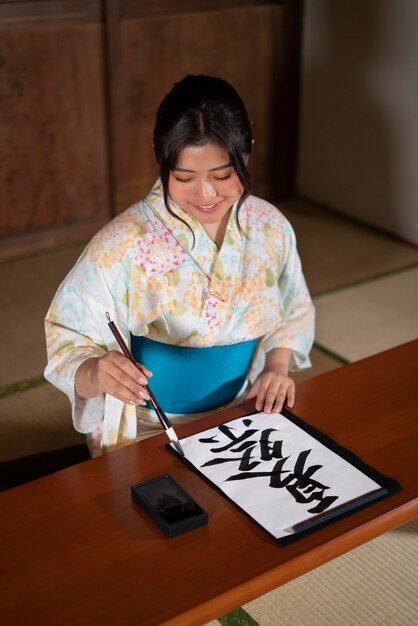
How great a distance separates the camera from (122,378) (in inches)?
62.2

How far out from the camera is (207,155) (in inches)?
67.9

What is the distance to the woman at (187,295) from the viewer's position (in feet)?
5.67

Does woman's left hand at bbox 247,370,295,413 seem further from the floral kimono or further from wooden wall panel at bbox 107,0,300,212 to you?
wooden wall panel at bbox 107,0,300,212

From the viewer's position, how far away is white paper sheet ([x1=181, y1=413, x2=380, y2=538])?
146 centimetres

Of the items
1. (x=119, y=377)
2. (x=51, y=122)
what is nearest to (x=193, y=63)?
(x=51, y=122)

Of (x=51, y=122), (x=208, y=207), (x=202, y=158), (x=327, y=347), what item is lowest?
(x=327, y=347)

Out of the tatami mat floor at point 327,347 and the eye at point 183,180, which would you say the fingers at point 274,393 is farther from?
the tatami mat floor at point 327,347

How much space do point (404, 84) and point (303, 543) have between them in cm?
352

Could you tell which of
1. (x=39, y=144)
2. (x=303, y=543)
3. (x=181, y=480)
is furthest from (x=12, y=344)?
(x=303, y=543)

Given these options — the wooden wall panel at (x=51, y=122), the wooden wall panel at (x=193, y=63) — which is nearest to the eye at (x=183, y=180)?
the wooden wall panel at (x=51, y=122)

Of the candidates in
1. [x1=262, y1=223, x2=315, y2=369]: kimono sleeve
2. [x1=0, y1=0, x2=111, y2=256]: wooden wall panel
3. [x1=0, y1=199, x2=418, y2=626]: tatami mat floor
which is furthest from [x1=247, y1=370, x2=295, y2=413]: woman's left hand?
[x1=0, y1=0, x2=111, y2=256]: wooden wall panel

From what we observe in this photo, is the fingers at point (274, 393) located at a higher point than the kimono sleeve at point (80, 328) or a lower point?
lower

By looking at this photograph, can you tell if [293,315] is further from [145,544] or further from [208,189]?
[145,544]

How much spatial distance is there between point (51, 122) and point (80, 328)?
2.67 meters
